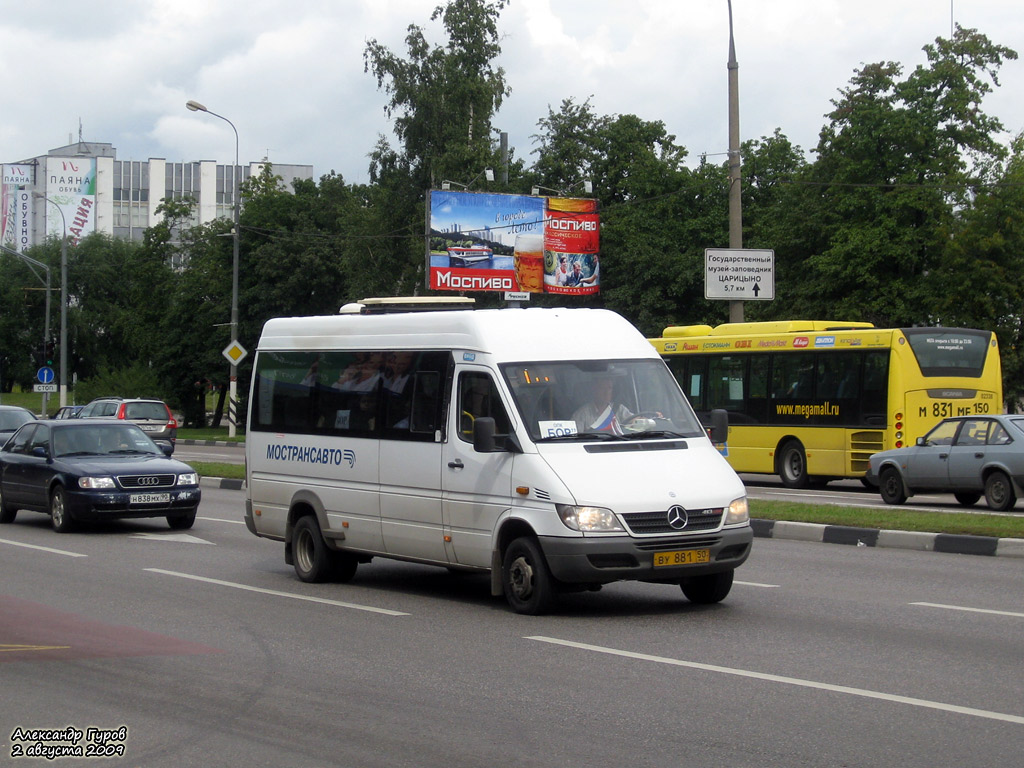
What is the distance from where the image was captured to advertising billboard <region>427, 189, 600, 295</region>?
42.8 metres

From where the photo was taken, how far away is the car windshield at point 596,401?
10.4 meters

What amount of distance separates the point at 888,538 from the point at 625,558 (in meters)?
7.44

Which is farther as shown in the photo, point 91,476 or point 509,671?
point 91,476

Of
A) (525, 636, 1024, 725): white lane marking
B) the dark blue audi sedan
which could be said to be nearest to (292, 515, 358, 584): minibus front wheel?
(525, 636, 1024, 725): white lane marking

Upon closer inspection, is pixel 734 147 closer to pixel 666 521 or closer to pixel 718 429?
pixel 718 429

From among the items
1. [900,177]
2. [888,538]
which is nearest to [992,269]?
[900,177]

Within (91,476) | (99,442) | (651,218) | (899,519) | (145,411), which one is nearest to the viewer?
(899,519)

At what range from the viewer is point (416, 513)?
11.3 meters

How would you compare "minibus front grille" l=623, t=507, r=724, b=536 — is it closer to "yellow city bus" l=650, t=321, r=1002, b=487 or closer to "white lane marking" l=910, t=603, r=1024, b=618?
"white lane marking" l=910, t=603, r=1024, b=618

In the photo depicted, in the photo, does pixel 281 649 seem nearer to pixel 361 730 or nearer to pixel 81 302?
pixel 361 730

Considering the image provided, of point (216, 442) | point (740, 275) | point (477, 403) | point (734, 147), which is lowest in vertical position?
point (216, 442)

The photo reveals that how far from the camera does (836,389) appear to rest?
26.0 meters

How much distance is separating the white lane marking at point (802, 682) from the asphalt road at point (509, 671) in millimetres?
24

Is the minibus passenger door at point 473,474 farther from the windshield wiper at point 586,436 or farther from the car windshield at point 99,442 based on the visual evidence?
the car windshield at point 99,442
